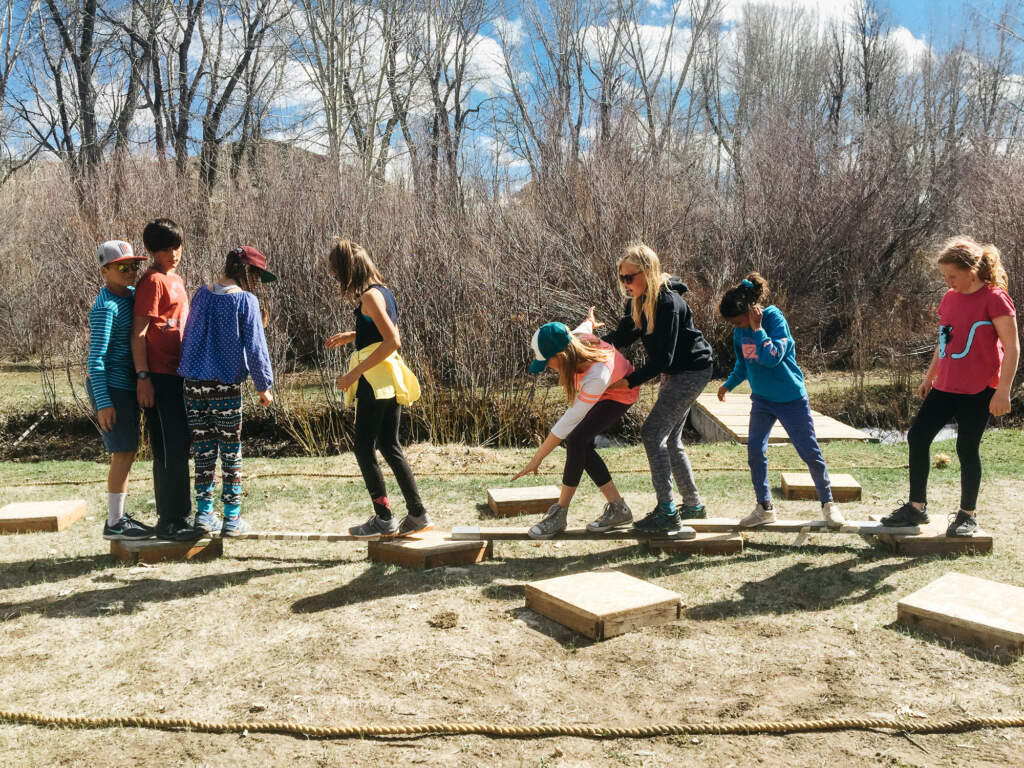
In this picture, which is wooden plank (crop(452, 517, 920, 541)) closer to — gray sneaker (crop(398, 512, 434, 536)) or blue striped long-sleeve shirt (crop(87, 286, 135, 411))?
gray sneaker (crop(398, 512, 434, 536))

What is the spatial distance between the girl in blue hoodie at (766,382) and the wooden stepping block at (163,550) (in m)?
3.01

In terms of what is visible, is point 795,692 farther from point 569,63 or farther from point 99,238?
point 569,63

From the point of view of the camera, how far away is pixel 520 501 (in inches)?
224

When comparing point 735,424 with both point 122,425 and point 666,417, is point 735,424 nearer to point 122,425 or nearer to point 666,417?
point 666,417

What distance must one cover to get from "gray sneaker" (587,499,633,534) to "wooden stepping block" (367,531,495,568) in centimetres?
64

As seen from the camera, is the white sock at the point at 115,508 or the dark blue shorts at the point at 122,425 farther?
the white sock at the point at 115,508

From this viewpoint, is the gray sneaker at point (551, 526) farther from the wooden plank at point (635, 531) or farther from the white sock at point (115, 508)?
the white sock at point (115, 508)

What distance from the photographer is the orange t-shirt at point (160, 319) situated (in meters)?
4.27

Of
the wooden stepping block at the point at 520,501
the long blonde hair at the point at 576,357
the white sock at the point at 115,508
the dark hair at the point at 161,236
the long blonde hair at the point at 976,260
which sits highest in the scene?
the dark hair at the point at 161,236

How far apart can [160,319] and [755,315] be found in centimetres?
314

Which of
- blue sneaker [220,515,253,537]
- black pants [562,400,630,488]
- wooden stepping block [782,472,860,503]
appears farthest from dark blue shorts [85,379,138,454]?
wooden stepping block [782,472,860,503]

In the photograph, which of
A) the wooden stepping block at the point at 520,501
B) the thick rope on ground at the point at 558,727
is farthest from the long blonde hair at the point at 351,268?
the thick rope on ground at the point at 558,727

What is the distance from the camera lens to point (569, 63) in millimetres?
26031

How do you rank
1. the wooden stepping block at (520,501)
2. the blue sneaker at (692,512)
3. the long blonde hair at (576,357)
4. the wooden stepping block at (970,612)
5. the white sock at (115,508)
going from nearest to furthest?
1. the wooden stepping block at (970,612)
2. the long blonde hair at (576,357)
3. the white sock at (115,508)
4. the blue sneaker at (692,512)
5. the wooden stepping block at (520,501)
